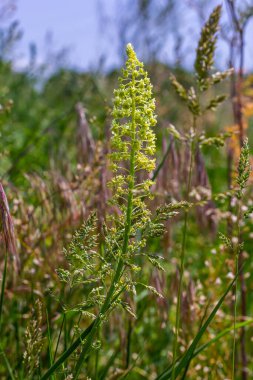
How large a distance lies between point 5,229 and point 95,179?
1.28m

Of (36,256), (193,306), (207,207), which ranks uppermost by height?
(207,207)

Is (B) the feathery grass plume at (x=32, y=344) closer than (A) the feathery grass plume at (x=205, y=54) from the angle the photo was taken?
Yes

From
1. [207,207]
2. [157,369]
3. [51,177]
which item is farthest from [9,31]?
[157,369]

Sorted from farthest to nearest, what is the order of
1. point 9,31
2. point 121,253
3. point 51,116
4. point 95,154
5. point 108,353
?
point 51,116 → point 9,31 → point 108,353 → point 95,154 → point 121,253

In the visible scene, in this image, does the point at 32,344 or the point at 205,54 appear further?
the point at 205,54

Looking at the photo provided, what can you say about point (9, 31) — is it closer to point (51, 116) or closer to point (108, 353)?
point (108, 353)

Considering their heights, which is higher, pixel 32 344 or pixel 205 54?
pixel 205 54

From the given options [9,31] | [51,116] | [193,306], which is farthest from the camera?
[51,116]

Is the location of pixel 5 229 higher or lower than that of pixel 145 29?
lower

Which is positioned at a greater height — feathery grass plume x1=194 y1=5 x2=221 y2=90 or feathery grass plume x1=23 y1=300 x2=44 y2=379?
feathery grass plume x1=194 y1=5 x2=221 y2=90

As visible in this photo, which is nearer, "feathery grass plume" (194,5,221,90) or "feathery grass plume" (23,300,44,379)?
"feathery grass plume" (23,300,44,379)

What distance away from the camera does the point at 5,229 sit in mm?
1306

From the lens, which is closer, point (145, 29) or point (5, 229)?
point (5, 229)

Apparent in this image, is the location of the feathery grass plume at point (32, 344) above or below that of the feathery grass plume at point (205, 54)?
below
